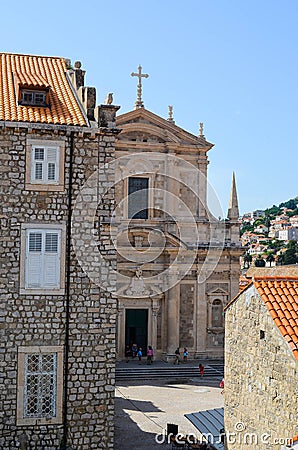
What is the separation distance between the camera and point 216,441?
1438cm

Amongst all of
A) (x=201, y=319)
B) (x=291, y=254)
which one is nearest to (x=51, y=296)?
(x=201, y=319)

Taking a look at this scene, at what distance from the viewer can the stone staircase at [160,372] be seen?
94.2ft

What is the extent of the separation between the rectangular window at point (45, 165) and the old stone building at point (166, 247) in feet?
52.6

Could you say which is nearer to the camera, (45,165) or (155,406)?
(45,165)

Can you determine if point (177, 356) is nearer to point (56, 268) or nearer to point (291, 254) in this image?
point (56, 268)

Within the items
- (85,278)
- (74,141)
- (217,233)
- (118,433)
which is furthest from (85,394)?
(217,233)

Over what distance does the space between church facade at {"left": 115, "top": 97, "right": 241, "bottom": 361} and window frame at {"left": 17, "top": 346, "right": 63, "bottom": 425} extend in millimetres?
16404

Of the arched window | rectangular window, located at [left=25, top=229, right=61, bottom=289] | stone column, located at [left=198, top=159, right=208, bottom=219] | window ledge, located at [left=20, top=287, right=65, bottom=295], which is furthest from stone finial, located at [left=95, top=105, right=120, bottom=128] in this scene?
the arched window

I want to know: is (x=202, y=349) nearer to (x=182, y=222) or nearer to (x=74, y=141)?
(x=182, y=222)

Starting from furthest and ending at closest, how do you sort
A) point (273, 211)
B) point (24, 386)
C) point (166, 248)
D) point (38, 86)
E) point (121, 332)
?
1. point (273, 211)
2. point (166, 248)
3. point (121, 332)
4. point (38, 86)
5. point (24, 386)

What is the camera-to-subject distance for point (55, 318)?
15.0 meters

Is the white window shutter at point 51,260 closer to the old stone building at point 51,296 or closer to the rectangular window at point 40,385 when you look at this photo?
the old stone building at point 51,296

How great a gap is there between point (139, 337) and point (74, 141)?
18603 mm

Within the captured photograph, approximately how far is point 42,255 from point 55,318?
5.17 feet
